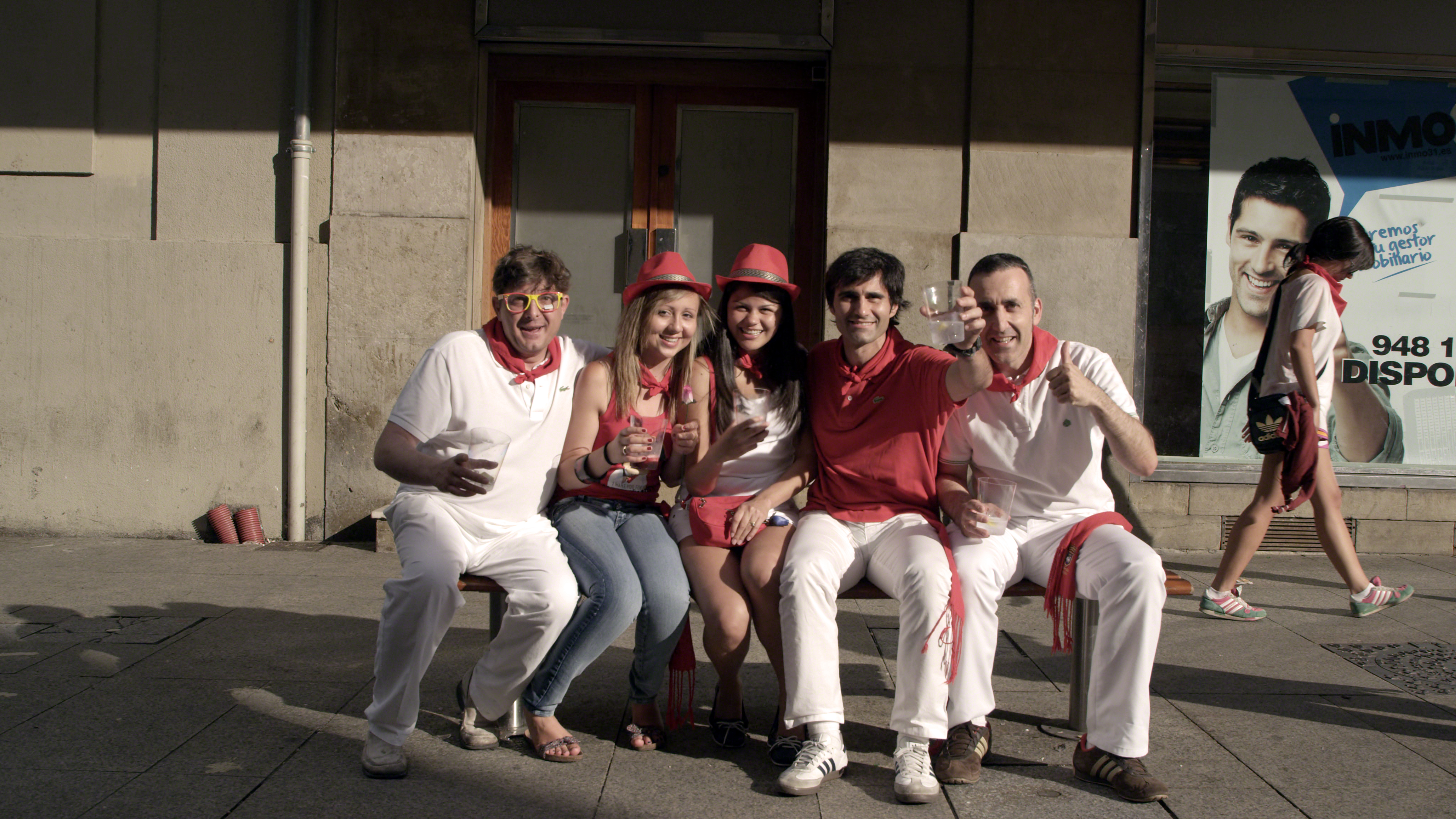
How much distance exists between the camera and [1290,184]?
6852 millimetres

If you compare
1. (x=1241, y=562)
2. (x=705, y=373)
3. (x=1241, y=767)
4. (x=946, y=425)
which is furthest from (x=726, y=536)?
(x=1241, y=562)

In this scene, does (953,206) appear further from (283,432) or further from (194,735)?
(194,735)

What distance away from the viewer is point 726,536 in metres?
3.47

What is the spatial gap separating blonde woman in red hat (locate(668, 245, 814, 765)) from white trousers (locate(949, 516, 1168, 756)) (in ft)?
1.82

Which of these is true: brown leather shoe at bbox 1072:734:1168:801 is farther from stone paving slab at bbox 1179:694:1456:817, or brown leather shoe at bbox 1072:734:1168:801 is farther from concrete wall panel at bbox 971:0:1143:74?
concrete wall panel at bbox 971:0:1143:74

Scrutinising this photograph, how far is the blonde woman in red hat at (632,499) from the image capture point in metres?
3.34

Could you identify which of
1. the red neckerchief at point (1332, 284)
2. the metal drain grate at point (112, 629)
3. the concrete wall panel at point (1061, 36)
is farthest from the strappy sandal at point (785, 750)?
the concrete wall panel at point (1061, 36)

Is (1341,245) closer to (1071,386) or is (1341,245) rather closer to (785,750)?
(1071,386)

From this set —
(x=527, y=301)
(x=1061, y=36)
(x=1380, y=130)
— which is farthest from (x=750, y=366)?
(x=1380, y=130)

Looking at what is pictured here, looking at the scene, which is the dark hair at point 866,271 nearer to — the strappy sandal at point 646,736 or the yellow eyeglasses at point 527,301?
the yellow eyeglasses at point 527,301

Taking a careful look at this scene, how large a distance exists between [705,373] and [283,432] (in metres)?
3.85

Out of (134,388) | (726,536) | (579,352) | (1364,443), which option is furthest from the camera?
(1364,443)

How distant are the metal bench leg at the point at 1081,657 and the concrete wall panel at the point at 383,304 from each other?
4.14 meters

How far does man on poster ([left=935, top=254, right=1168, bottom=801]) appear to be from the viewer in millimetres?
3096
